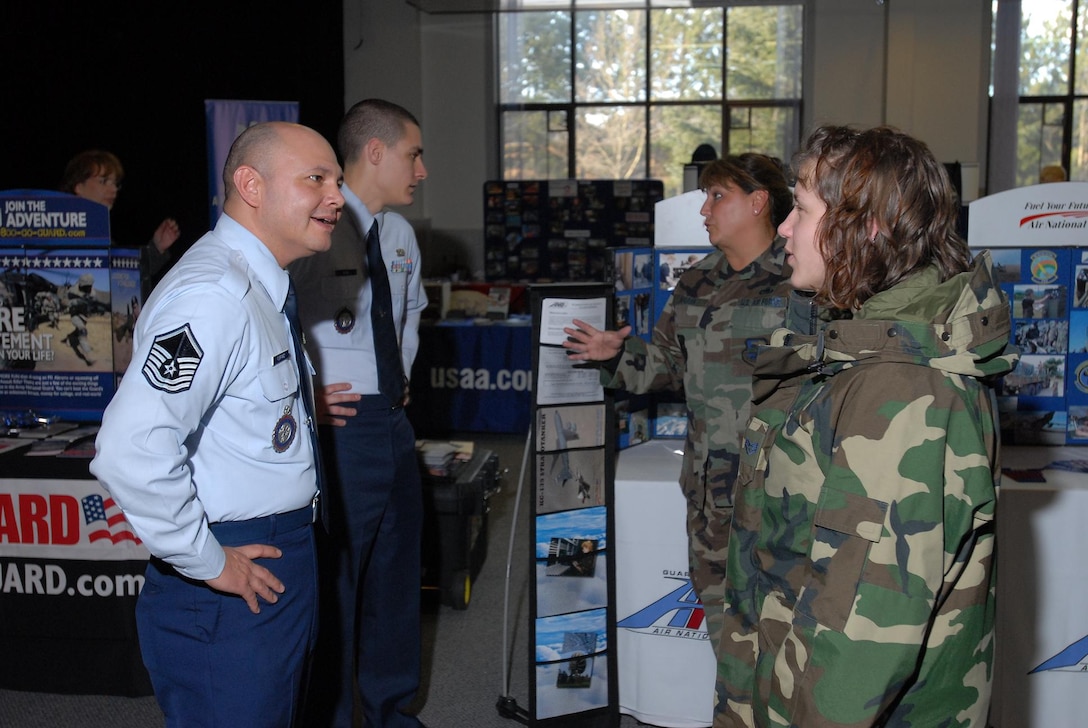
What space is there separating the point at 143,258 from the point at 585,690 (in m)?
1.91

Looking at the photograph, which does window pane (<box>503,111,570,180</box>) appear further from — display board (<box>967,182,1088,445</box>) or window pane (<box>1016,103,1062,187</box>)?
display board (<box>967,182,1088,445</box>)

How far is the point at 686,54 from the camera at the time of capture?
1145 centimetres

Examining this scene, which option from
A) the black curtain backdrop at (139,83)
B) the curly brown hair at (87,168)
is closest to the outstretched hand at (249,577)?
the curly brown hair at (87,168)

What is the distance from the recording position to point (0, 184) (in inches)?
233

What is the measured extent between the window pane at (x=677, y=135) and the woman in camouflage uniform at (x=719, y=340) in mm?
9276

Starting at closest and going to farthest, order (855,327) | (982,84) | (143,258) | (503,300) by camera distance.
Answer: (855,327), (143,258), (503,300), (982,84)

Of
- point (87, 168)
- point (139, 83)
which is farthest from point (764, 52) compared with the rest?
point (87, 168)

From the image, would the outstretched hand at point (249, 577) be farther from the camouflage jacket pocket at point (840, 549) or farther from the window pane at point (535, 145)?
the window pane at point (535, 145)

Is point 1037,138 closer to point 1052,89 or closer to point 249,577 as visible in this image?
point 1052,89

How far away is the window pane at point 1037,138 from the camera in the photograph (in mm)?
10883

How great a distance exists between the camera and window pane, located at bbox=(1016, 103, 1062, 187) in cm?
1088

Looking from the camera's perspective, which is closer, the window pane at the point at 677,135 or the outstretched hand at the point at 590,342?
the outstretched hand at the point at 590,342

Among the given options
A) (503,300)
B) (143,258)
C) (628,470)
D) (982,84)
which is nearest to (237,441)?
(628,470)

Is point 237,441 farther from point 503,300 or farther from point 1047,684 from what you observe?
point 503,300
